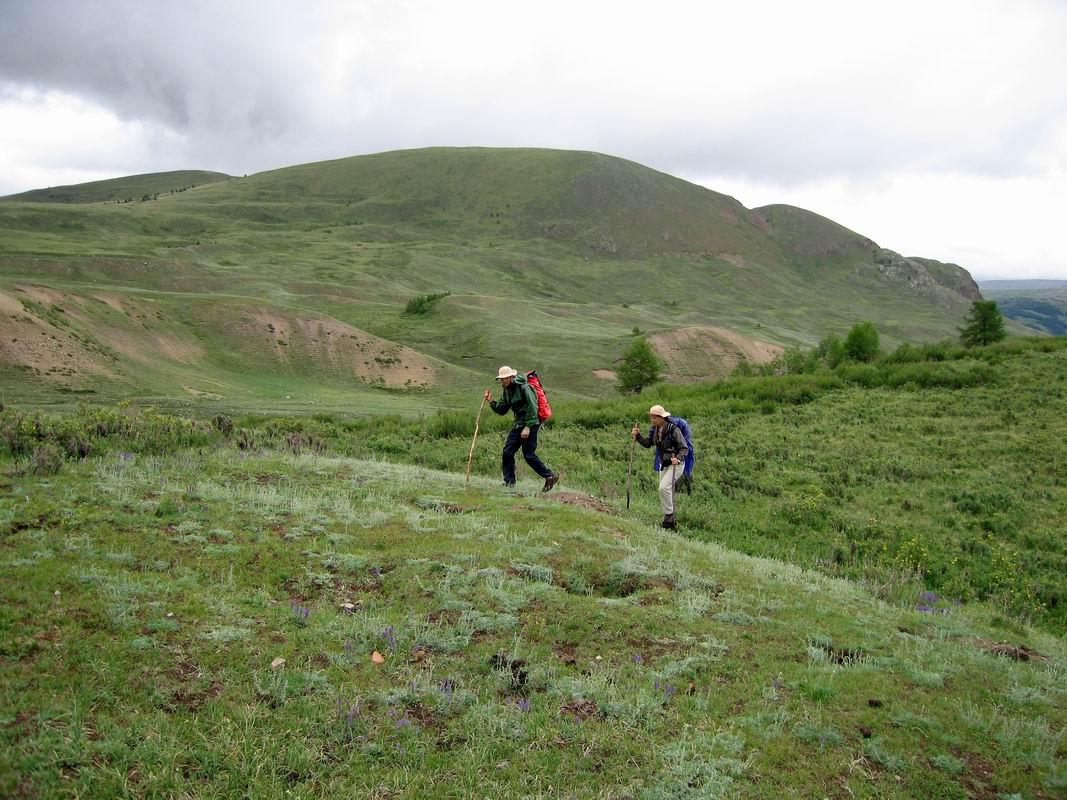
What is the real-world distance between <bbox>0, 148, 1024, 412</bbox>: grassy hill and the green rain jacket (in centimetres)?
2099

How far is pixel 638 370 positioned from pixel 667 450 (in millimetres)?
40125

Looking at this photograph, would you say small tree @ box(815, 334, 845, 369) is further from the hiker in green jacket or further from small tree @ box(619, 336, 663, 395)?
the hiker in green jacket

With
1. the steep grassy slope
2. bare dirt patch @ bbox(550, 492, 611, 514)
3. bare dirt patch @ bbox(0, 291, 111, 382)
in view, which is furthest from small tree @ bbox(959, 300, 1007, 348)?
bare dirt patch @ bbox(0, 291, 111, 382)

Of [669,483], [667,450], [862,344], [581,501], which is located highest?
[862,344]

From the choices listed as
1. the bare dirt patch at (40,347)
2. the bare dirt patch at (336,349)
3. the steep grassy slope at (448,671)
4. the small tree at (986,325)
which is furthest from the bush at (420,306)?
the steep grassy slope at (448,671)

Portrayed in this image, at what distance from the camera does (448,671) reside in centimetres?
609

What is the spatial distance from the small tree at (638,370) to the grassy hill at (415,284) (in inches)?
142

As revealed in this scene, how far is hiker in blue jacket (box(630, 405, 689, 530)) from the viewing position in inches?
529

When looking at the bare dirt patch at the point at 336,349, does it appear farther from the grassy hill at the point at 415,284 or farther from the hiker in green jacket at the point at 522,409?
the hiker in green jacket at the point at 522,409

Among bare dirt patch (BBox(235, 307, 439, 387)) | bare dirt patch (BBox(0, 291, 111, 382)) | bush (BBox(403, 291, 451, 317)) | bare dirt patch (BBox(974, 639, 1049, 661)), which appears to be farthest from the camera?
bush (BBox(403, 291, 451, 317))

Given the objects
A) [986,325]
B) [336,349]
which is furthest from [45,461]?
[986,325]

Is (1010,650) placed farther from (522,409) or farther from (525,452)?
(522,409)

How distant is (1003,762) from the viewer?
5.43 metres

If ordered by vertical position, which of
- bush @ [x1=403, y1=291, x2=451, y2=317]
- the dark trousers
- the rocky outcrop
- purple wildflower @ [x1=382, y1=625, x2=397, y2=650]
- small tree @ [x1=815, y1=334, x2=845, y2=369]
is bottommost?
purple wildflower @ [x1=382, y1=625, x2=397, y2=650]
